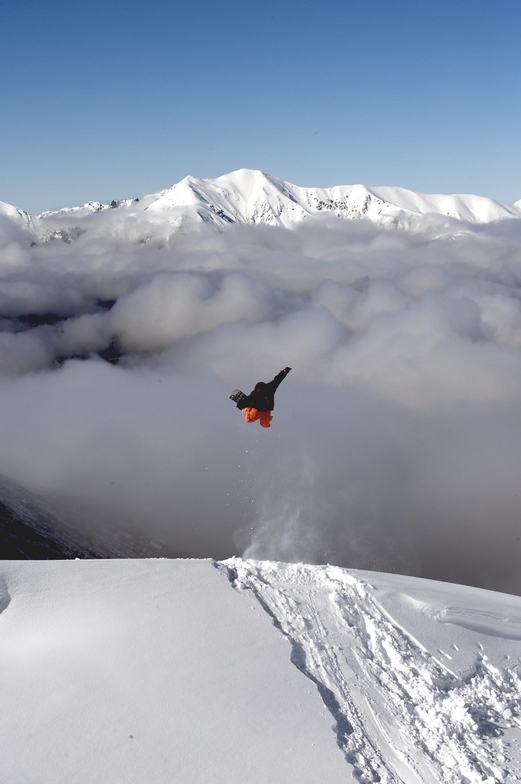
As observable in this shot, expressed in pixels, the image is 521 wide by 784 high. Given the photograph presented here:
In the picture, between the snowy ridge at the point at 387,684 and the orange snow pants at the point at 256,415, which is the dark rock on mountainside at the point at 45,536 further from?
the snowy ridge at the point at 387,684

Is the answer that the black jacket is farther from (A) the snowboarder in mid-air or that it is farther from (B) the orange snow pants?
(B) the orange snow pants

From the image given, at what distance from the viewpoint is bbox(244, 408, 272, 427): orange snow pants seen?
1939 cm

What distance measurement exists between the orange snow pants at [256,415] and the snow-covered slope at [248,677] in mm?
5552

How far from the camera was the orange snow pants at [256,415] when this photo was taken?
63.6 ft

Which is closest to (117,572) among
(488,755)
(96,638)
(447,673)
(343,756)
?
(96,638)

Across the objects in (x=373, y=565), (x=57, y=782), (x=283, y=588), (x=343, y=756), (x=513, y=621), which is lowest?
(x=373, y=565)

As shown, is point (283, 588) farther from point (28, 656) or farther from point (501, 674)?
point (28, 656)

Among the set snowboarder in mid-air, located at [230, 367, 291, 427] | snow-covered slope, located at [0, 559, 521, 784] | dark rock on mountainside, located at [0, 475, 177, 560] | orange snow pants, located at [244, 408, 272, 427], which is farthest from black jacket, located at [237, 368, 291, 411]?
dark rock on mountainside, located at [0, 475, 177, 560]

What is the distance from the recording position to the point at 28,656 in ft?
46.1

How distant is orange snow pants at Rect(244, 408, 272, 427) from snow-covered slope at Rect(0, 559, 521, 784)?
18.2 ft

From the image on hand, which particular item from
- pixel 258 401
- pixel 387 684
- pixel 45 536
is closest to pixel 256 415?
pixel 258 401

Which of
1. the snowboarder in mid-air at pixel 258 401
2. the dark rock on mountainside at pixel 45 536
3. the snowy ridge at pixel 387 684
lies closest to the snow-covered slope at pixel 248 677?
the snowy ridge at pixel 387 684

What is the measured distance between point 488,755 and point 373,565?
6548 inches

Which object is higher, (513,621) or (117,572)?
(117,572)
